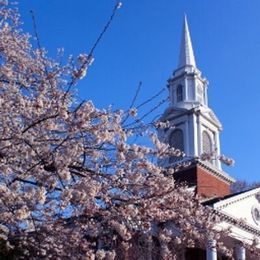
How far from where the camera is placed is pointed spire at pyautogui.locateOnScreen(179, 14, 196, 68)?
112 ft

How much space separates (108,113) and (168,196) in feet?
5.65

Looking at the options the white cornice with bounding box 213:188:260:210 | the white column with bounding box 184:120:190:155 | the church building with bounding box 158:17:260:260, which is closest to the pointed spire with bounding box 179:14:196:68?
the church building with bounding box 158:17:260:260

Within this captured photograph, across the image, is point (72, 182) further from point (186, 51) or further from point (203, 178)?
point (186, 51)

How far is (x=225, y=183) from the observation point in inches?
1287

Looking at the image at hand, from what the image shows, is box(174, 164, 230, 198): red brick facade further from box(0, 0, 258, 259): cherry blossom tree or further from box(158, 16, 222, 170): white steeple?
box(0, 0, 258, 259): cherry blossom tree

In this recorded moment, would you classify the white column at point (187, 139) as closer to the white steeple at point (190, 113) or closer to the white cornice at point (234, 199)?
the white steeple at point (190, 113)

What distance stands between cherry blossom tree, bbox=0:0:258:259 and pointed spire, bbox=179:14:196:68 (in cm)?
2436

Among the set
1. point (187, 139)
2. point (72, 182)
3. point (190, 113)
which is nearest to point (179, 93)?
point (190, 113)

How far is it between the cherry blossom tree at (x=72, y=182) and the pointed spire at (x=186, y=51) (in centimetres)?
2436

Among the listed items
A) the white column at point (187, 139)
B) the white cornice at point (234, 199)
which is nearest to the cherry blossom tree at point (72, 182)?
the white cornice at point (234, 199)

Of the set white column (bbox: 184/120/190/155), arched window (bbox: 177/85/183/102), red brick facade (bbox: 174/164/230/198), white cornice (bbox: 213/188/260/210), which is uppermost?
arched window (bbox: 177/85/183/102)

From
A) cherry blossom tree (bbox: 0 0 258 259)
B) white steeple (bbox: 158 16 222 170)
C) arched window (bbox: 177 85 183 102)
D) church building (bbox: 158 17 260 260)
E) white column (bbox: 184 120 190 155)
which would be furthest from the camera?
arched window (bbox: 177 85 183 102)

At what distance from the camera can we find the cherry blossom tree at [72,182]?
7.86 m

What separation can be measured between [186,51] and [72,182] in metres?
27.3
